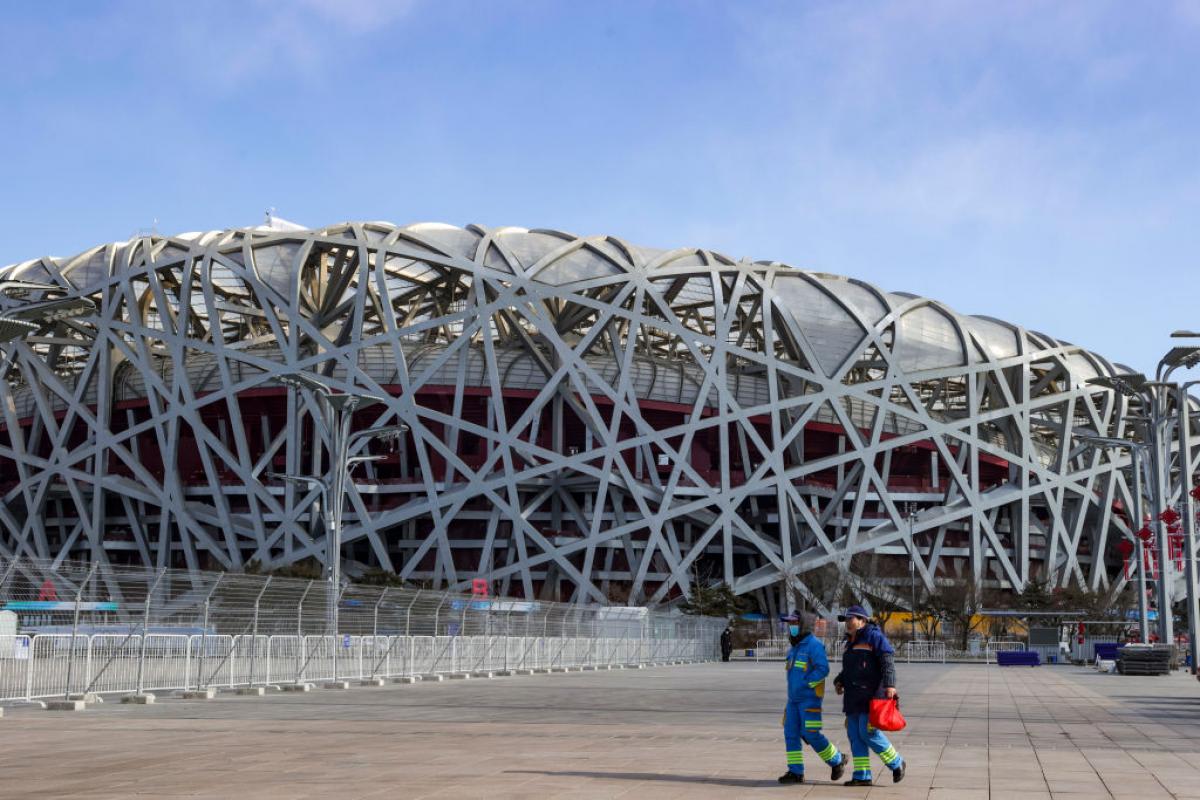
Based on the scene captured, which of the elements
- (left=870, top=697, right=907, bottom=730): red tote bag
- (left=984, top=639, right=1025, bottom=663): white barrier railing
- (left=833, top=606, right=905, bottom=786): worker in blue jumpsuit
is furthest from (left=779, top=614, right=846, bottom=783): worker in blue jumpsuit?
(left=984, top=639, right=1025, bottom=663): white barrier railing

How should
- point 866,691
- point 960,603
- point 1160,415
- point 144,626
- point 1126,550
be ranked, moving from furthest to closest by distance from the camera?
point 960,603 < point 1126,550 < point 1160,415 < point 144,626 < point 866,691

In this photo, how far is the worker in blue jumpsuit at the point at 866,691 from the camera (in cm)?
1012

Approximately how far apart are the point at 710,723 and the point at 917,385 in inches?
2406

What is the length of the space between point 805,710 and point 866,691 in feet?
2.04

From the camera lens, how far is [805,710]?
417 inches

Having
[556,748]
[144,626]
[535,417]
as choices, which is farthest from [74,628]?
[535,417]

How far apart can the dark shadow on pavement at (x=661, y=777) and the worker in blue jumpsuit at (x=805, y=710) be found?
27 centimetres

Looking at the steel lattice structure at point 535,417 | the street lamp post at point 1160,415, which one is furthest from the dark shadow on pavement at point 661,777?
the steel lattice structure at point 535,417

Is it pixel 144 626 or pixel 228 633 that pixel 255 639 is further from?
pixel 144 626

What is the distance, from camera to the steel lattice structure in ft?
208

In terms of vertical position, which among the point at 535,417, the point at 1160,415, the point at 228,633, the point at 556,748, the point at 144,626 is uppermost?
the point at 535,417

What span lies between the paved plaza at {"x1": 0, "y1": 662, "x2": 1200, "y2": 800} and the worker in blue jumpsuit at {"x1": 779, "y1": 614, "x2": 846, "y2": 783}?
0.69 feet

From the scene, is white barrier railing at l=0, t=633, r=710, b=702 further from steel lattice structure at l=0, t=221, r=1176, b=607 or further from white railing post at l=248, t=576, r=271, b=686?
steel lattice structure at l=0, t=221, r=1176, b=607

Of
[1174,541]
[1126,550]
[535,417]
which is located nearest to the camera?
[1174,541]
